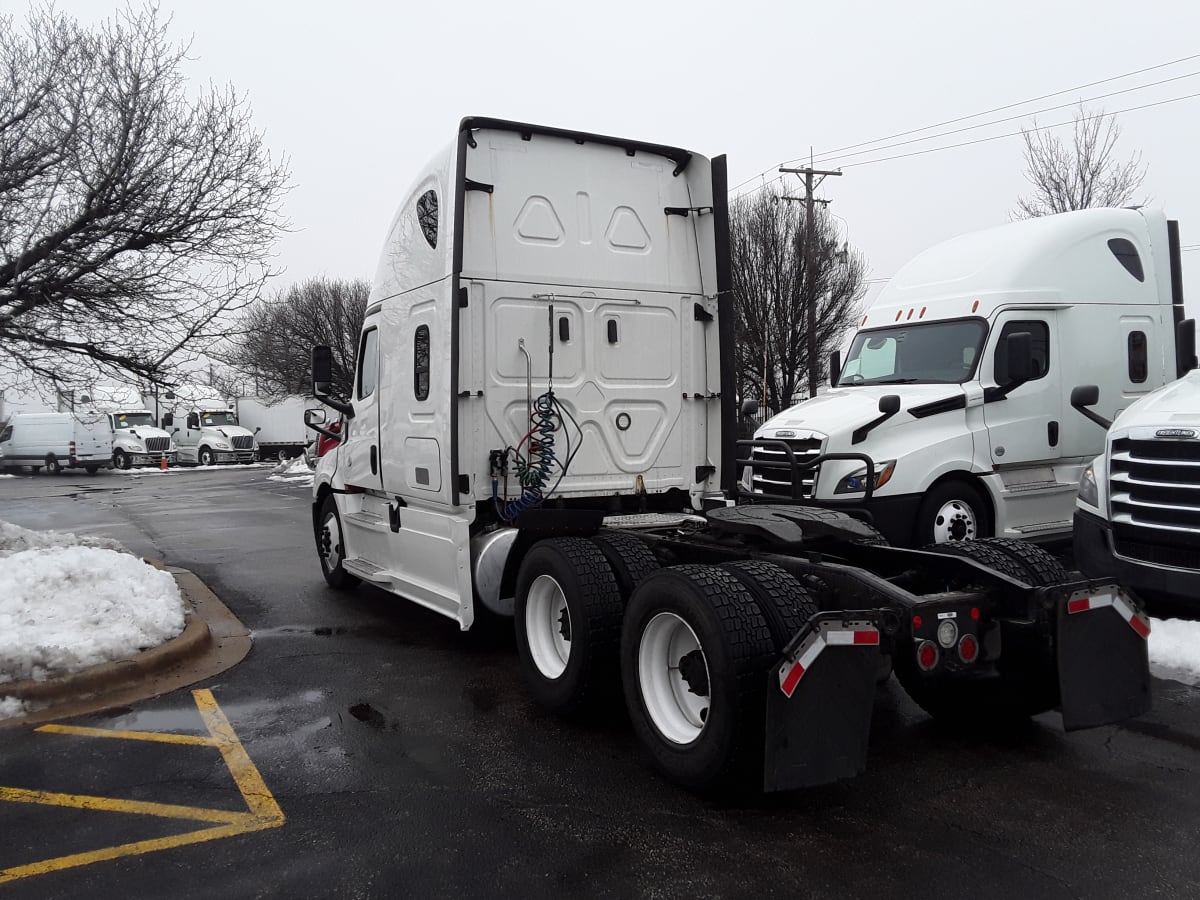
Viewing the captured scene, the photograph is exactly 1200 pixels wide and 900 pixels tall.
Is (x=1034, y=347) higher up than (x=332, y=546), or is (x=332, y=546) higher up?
(x=1034, y=347)

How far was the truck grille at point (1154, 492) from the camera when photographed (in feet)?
19.9

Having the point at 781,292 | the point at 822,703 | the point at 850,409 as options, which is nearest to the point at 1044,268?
the point at 850,409

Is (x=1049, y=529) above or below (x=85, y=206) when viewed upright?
below

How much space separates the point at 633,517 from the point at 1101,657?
9.98ft

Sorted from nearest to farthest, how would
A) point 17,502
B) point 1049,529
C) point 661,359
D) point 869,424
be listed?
point 661,359
point 869,424
point 1049,529
point 17,502

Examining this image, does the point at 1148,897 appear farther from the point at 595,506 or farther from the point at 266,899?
the point at 595,506

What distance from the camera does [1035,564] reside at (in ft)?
15.1

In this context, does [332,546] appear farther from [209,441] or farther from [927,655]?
[209,441]

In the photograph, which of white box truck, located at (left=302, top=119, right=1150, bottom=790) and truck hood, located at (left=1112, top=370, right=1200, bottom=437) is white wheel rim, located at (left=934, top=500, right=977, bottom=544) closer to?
truck hood, located at (left=1112, top=370, right=1200, bottom=437)

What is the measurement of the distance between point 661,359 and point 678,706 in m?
3.09

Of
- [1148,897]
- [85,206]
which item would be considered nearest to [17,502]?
[85,206]

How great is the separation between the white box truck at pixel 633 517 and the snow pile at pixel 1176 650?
6.31ft

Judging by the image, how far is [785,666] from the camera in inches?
144

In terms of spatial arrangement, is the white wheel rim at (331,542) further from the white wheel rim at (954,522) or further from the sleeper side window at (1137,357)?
the sleeper side window at (1137,357)
